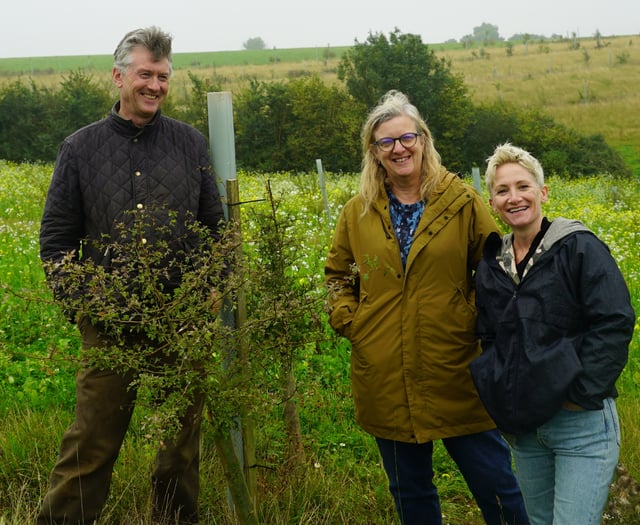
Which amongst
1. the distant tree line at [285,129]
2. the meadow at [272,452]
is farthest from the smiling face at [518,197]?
the distant tree line at [285,129]

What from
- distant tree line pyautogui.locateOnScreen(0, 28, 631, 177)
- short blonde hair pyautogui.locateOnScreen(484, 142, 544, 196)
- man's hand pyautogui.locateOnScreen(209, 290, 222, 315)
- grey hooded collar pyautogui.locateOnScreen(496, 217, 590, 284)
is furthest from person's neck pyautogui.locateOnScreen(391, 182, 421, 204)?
distant tree line pyautogui.locateOnScreen(0, 28, 631, 177)

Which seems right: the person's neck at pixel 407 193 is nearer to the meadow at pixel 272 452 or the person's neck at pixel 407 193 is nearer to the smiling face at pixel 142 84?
the meadow at pixel 272 452

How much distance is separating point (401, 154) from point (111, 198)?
1.24 m

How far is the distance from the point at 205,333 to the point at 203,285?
0.91 feet

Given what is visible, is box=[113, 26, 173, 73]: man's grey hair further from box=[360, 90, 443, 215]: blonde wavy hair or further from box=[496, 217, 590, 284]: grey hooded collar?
box=[496, 217, 590, 284]: grey hooded collar

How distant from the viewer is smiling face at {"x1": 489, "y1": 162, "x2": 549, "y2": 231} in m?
2.76

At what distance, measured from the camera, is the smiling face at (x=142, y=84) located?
10.2 feet

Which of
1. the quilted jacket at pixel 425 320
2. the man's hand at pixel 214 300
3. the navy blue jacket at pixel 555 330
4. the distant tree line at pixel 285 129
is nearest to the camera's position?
the navy blue jacket at pixel 555 330

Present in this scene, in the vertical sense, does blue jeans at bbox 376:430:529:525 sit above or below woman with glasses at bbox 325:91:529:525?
below

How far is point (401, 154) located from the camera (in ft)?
10.3

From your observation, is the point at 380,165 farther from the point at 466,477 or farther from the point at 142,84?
the point at 466,477

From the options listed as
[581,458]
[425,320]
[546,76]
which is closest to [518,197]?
[425,320]

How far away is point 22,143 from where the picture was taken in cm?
3169

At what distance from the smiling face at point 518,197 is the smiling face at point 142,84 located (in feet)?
4.77
